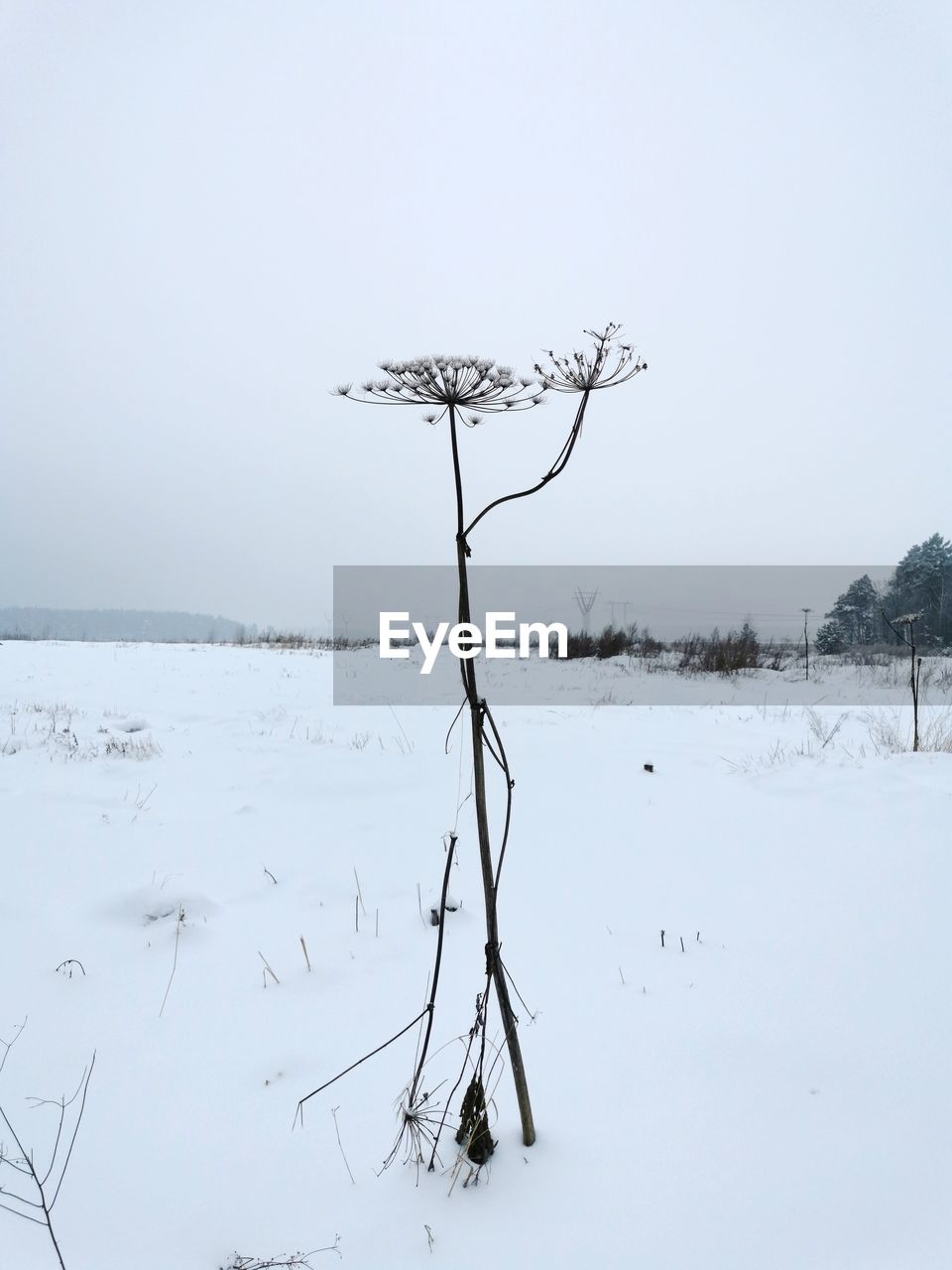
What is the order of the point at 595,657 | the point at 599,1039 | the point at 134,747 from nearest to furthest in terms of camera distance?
the point at 599,1039, the point at 134,747, the point at 595,657

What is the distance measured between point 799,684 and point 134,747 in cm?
1193

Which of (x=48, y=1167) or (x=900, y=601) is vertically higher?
(x=900, y=601)

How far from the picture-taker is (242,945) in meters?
2.64

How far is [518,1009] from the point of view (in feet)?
7.32

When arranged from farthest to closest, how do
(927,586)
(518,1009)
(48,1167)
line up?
(927,586) < (518,1009) < (48,1167)

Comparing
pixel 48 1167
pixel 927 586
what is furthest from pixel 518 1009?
pixel 927 586

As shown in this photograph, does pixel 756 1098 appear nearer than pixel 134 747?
Yes

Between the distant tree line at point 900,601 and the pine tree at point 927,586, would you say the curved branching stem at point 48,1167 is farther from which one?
the pine tree at point 927,586

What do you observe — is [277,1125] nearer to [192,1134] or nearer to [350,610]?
[192,1134]

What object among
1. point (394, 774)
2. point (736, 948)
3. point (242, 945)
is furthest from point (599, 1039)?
point (394, 774)

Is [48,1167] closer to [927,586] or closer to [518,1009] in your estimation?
[518,1009]

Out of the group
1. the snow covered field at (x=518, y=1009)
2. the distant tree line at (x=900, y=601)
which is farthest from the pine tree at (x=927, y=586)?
the snow covered field at (x=518, y=1009)

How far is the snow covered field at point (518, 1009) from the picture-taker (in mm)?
1432

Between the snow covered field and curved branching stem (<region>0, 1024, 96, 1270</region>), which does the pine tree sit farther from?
curved branching stem (<region>0, 1024, 96, 1270</region>)
